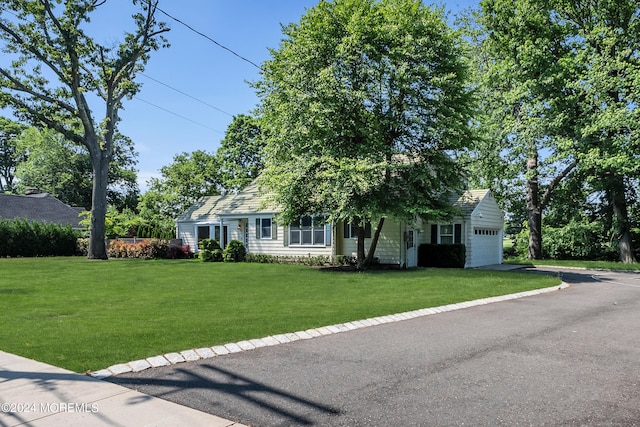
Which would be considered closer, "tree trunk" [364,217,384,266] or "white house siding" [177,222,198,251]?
"tree trunk" [364,217,384,266]

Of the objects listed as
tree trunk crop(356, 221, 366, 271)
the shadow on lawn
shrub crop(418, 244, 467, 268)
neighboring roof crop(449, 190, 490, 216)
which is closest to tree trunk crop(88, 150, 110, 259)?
tree trunk crop(356, 221, 366, 271)

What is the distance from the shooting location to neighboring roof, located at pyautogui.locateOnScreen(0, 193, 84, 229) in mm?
37375

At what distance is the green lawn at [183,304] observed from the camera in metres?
5.60

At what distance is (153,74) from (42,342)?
1568 centimetres

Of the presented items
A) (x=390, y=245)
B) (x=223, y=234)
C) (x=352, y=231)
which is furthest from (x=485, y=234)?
(x=223, y=234)

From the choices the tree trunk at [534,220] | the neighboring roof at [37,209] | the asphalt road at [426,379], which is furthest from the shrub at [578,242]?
the neighboring roof at [37,209]

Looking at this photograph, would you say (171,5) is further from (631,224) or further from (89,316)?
(631,224)

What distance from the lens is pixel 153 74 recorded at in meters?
18.8

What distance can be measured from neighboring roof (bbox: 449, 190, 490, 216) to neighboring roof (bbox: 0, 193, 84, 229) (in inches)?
1276

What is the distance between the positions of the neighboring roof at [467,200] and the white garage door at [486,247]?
3.86 ft

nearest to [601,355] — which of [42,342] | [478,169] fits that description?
[42,342]

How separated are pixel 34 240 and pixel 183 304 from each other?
24587 mm

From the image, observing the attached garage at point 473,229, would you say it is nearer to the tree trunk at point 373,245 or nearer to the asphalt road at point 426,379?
A: the tree trunk at point 373,245

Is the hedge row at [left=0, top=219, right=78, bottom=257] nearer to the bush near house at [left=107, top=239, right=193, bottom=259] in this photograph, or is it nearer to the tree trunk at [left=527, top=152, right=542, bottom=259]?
the bush near house at [left=107, top=239, right=193, bottom=259]
